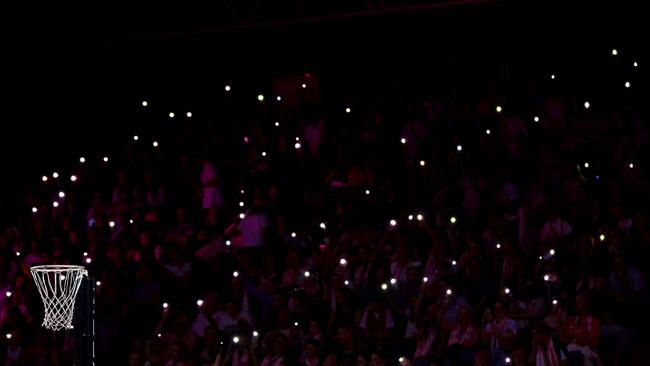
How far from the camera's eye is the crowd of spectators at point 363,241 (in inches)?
458

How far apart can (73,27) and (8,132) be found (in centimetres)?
262

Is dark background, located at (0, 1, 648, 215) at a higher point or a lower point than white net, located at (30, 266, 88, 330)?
higher

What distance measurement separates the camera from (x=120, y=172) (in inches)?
660

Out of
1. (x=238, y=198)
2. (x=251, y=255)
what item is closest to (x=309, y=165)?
(x=238, y=198)

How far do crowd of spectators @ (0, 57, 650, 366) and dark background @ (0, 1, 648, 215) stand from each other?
1.52m

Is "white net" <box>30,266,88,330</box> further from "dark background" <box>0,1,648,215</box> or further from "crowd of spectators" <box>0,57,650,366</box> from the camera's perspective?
"dark background" <box>0,1,648,215</box>

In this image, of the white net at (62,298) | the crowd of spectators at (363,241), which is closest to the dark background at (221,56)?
the crowd of spectators at (363,241)

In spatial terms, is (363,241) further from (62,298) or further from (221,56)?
(221,56)

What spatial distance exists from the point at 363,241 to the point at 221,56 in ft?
24.3

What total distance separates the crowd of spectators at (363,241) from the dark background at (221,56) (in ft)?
5.00

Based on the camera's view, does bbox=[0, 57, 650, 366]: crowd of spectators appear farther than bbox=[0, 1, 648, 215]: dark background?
No

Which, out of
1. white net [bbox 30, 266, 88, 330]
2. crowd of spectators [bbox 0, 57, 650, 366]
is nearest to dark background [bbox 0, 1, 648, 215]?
crowd of spectators [bbox 0, 57, 650, 366]

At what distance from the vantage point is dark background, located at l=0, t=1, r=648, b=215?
56.3ft

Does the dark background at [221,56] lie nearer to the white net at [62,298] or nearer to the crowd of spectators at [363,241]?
the crowd of spectators at [363,241]
